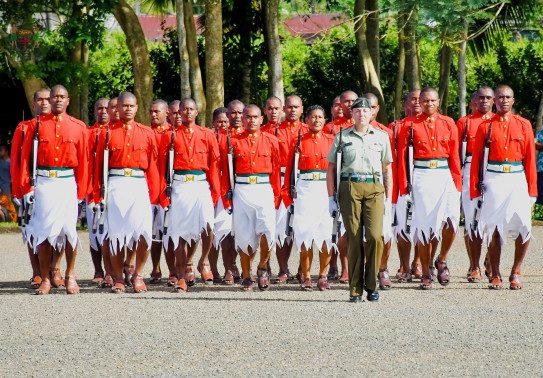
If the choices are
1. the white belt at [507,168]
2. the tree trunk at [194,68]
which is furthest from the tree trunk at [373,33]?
the white belt at [507,168]

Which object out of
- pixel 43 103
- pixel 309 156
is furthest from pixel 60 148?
pixel 309 156

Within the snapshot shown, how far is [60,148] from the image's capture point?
1162cm

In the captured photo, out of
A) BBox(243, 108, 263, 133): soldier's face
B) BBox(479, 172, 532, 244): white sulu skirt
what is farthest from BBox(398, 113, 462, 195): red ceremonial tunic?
BBox(243, 108, 263, 133): soldier's face

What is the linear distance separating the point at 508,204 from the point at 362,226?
1901 millimetres

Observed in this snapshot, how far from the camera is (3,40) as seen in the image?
75.3ft

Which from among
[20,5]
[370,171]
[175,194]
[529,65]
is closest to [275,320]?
[370,171]

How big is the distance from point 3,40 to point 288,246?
1209 centimetres

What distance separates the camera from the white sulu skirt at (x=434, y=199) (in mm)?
12102

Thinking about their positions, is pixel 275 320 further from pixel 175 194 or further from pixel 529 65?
pixel 529 65

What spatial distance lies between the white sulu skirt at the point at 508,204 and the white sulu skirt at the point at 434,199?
37 centimetres

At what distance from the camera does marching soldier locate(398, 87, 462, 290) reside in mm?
12094

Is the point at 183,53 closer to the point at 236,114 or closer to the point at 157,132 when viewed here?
the point at 236,114

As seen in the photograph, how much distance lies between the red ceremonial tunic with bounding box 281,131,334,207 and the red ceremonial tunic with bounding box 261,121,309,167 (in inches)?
13.7

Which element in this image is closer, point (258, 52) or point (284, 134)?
point (284, 134)
